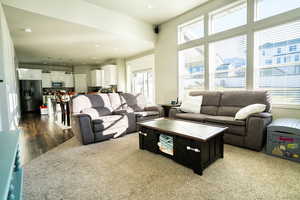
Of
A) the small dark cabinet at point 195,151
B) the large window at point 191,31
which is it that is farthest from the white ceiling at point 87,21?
the small dark cabinet at point 195,151

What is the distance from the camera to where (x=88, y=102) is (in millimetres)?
3584

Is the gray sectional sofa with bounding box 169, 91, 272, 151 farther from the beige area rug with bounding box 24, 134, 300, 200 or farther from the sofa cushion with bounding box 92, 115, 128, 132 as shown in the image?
the sofa cushion with bounding box 92, 115, 128, 132

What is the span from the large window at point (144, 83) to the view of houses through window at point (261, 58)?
94.0 inches

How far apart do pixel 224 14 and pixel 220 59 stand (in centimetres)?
112

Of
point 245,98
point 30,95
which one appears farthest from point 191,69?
point 30,95

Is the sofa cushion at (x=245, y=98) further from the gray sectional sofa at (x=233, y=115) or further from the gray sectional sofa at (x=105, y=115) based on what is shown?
the gray sectional sofa at (x=105, y=115)

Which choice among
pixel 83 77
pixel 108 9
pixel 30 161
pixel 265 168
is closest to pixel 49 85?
pixel 83 77

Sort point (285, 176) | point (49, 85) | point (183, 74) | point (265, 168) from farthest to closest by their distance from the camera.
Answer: point (49, 85)
point (183, 74)
point (265, 168)
point (285, 176)

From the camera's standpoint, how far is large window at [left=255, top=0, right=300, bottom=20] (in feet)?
9.45

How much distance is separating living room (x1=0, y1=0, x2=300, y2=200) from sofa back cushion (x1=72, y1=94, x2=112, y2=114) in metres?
0.03

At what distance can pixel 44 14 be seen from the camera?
3064 mm

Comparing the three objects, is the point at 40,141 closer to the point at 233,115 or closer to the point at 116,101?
the point at 116,101

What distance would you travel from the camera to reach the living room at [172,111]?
5.53 feet

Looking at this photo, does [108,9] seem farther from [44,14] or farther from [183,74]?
[183,74]
